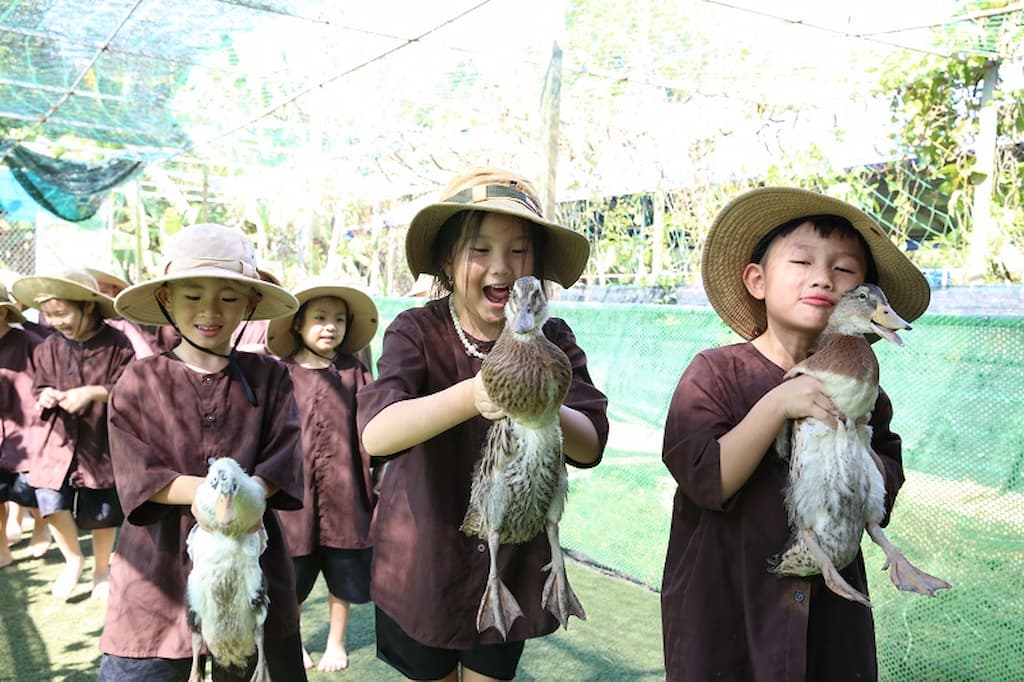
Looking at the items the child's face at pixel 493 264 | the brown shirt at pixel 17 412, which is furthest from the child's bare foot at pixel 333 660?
the child's face at pixel 493 264

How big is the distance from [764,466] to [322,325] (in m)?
2.85

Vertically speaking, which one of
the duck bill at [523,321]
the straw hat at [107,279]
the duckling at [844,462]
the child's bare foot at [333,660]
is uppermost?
the duck bill at [523,321]

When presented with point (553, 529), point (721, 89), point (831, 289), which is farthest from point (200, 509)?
point (721, 89)

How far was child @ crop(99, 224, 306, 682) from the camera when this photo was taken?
2260mm

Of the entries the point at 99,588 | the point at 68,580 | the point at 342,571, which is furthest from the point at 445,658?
the point at 68,580

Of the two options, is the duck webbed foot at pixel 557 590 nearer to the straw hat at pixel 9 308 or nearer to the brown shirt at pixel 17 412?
the brown shirt at pixel 17 412

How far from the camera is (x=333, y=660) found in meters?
4.10

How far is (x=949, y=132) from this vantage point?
252 inches

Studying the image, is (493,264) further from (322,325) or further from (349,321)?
(349,321)

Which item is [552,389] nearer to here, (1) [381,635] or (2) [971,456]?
(1) [381,635]

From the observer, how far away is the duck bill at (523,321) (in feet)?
4.84

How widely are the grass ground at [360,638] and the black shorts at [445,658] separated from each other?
84.4 inches

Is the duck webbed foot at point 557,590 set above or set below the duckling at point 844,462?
below

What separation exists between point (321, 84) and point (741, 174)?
4.09 m
